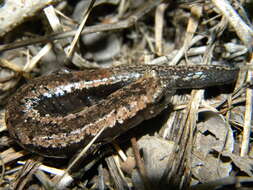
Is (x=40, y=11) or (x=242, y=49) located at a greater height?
(x=40, y=11)

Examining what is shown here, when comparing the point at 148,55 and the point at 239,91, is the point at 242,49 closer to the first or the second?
the point at 239,91

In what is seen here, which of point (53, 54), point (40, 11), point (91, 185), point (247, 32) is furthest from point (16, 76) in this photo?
point (247, 32)

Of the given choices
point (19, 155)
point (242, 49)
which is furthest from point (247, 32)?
point (19, 155)

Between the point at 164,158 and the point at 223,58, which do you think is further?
the point at 223,58

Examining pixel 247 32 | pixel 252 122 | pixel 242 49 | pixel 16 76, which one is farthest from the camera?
pixel 16 76

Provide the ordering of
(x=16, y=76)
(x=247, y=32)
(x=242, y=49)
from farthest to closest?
(x=16, y=76) → (x=242, y=49) → (x=247, y=32)

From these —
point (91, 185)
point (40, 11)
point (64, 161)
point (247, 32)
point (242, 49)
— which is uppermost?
point (40, 11)
